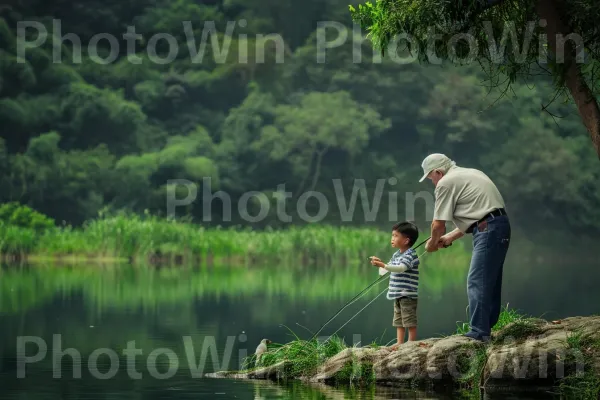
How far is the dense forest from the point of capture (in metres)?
36.8

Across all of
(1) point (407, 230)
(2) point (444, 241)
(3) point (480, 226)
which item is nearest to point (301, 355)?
(1) point (407, 230)

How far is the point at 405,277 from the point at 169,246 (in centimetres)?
2048

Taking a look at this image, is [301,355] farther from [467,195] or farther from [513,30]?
[513,30]

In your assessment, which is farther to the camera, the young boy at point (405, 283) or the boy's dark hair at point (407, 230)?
the boy's dark hair at point (407, 230)

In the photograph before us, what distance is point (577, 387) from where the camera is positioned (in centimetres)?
752

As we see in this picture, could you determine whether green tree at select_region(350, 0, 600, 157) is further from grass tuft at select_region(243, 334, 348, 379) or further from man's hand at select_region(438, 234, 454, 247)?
grass tuft at select_region(243, 334, 348, 379)

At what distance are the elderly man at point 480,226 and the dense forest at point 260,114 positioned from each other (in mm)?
28563

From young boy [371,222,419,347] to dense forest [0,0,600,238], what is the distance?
91.6 ft

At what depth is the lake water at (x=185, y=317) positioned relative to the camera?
8094mm

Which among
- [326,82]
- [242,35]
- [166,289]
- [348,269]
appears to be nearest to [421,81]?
[326,82]

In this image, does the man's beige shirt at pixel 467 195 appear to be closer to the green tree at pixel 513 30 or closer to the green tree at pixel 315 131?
the green tree at pixel 513 30

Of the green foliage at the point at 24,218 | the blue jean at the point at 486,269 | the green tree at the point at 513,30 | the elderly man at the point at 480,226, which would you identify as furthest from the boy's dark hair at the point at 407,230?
the green foliage at the point at 24,218

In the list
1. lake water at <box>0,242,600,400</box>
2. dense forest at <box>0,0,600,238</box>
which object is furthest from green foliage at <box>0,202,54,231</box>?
lake water at <box>0,242,600,400</box>

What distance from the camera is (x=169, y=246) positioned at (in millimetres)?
28781
